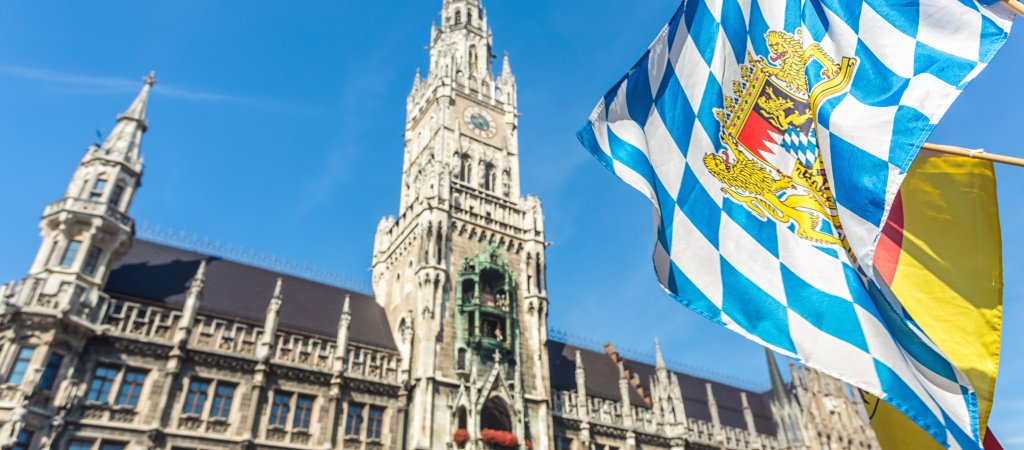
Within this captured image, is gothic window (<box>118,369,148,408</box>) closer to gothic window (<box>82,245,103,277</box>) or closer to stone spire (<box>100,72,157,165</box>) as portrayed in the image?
gothic window (<box>82,245,103,277</box>)

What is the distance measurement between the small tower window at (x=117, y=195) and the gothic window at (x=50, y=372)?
7468mm

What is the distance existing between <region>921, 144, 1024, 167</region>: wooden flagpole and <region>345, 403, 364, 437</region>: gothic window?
2620 centimetres

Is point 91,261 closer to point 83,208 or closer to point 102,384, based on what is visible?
point 83,208

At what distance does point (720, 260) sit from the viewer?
447 inches

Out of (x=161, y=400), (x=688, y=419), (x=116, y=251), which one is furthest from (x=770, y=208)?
(x=688, y=419)

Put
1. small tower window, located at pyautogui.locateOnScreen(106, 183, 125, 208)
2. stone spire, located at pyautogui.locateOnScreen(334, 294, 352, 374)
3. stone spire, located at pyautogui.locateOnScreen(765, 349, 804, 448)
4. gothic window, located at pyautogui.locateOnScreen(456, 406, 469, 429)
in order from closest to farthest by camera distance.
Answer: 1. small tower window, located at pyautogui.locateOnScreen(106, 183, 125, 208)
2. stone spire, located at pyautogui.locateOnScreen(334, 294, 352, 374)
3. gothic window, located at pyautogui.locateOnScreen(456, 406, 469, 429)
4. stone spire, located at pyautogui.locateOnScreen(765, 349, 804, 448)

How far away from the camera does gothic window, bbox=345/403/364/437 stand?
28.9 metres

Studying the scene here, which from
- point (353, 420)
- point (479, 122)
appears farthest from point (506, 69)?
point (353, 420)

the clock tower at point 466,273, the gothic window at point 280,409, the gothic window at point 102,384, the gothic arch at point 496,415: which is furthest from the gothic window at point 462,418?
the gothic window at point 102,384

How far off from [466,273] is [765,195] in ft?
81.4

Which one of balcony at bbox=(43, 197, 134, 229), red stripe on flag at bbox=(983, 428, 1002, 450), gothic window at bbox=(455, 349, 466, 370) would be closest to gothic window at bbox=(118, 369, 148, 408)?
balcony at bbox=(43, 197, 134, 229)

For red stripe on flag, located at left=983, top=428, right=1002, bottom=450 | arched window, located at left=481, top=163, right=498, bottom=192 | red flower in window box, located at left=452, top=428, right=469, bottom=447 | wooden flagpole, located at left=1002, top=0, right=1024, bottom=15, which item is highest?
arched window, located at left=481, top=163, right=498, bottom=192

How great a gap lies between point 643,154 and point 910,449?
7.54 metres

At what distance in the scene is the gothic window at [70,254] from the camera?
25953mm
